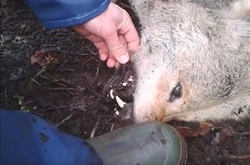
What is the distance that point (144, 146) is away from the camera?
8.93 feet

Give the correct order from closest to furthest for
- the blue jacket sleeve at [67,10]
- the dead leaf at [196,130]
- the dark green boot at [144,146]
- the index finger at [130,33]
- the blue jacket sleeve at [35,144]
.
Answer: the blue jacket sleeve at [35,144] → the blue jacket sleeve at [67,10] → the dark green boot at [144,146] → the index finger at [130,33] → the dead leaf at [196,130]

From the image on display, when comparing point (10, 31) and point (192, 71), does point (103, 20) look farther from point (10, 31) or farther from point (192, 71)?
point (10, 31)

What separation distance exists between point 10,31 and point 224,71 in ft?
4.78

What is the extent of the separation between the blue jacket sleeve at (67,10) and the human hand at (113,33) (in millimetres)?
53

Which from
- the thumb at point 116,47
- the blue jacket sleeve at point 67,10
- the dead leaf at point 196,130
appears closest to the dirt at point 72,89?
the dead leaf at point 196,130

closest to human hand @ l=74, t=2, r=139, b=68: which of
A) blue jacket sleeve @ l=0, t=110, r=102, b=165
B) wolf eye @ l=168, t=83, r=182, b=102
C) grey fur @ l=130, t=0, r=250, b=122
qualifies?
grey fur @ l=130, t=0, r=250, b=122

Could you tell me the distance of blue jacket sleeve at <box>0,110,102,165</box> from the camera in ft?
6.98

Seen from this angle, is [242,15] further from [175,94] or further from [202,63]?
[175,94]

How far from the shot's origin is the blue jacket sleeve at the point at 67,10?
246cm

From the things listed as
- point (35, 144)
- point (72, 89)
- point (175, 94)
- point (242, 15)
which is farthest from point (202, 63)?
point (35, 144)

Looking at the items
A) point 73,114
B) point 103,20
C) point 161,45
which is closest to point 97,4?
point 103,20

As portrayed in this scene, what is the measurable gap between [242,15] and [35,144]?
1.45 m

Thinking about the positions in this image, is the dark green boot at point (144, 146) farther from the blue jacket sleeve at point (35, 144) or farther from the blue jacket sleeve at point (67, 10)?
the blue jacket sleeve at point (67, 10)

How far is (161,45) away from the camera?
304cm
